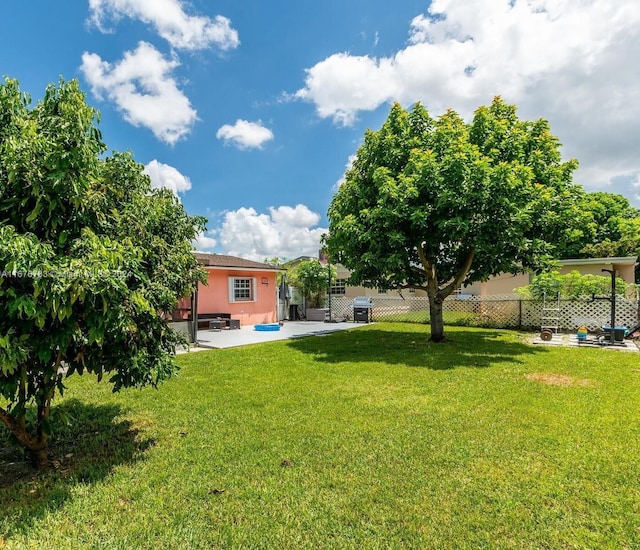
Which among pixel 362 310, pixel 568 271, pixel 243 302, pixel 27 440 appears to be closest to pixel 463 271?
pixel 362 310

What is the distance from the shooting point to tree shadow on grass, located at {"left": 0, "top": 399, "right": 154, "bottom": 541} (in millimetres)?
2910

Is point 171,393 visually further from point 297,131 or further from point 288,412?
point 297,131

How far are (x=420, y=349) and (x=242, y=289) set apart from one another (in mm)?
10431

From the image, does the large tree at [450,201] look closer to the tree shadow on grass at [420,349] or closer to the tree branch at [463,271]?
the tree branch at [463,271]

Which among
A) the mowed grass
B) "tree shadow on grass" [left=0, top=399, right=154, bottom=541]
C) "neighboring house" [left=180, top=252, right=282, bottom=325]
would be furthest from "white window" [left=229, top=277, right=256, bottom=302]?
"tree shadow on grass" [left=0, top=399, right=154, bottom=541]

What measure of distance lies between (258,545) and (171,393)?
4.19m

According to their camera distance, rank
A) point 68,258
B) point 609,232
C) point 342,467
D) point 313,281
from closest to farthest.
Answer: point 68,258, point 342,467, point 313,281, point 609,232

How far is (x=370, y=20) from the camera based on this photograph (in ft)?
34.1

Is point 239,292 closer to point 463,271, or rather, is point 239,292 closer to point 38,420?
A: point 463,271

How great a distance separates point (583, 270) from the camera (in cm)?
1659

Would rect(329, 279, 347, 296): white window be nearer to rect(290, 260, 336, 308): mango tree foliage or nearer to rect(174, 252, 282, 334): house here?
rect(290, 260, 336, 308): mango tree foliage

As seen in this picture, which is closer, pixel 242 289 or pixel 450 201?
pixel 450 201

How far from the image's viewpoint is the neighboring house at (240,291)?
54.1 ft

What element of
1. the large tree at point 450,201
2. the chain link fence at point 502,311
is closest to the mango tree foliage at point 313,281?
A: the chain link fence at point 502,311
